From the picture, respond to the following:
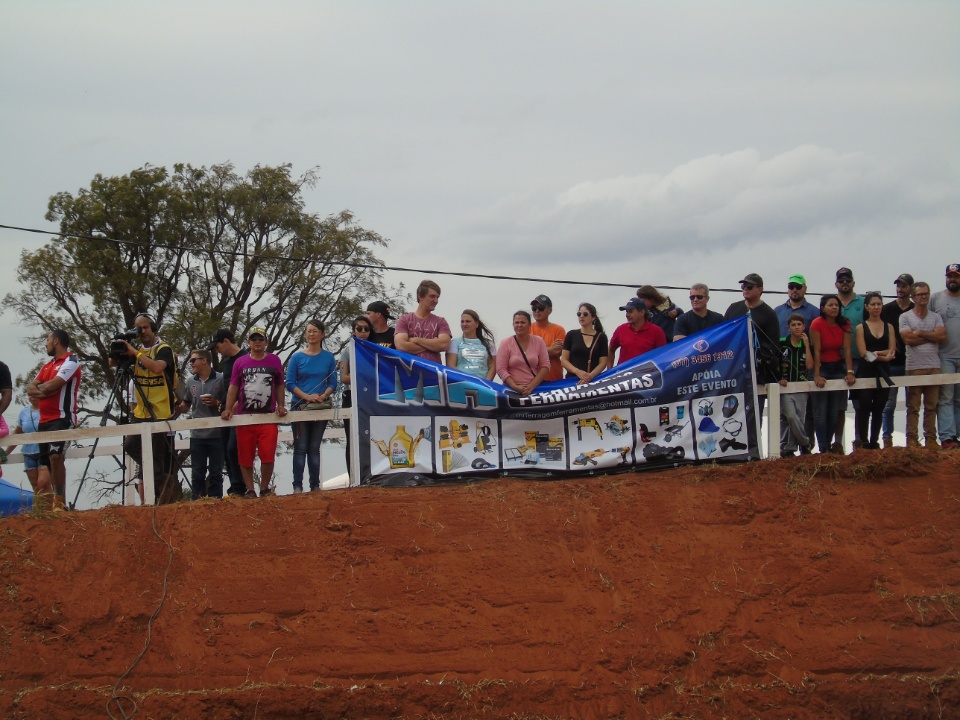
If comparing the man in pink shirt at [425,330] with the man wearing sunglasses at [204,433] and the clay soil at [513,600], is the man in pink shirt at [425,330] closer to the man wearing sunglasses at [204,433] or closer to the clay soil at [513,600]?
the clay soil at [513,600]

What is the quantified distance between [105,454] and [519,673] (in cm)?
609

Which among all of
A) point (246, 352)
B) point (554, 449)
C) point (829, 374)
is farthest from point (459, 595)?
point (829, 374)

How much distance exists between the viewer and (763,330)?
10352 millimetres

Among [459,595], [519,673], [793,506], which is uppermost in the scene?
[793,506]

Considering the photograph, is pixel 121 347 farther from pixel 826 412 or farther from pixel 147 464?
pixel 826 412

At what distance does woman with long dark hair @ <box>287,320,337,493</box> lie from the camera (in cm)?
998

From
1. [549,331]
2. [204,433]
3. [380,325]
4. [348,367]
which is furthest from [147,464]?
[549,331]

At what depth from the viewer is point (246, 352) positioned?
34.9 feet

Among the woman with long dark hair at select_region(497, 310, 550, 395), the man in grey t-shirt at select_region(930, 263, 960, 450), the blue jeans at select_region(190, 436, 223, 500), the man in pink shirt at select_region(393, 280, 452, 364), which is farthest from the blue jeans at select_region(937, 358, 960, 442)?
the blue jeans at select_region(190, 436, 223, 500)

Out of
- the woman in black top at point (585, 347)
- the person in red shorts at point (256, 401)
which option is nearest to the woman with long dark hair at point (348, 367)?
the person in red shorts at point (256, 401)

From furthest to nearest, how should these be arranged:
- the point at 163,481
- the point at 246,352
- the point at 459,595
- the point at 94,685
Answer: the point at 246,352, the point at 163,481, the point at 459,595, the point at 94,685

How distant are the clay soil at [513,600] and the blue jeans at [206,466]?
105 cm

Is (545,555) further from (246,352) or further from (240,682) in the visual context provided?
(246,352)

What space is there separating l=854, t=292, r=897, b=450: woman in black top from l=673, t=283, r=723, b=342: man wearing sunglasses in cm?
167
